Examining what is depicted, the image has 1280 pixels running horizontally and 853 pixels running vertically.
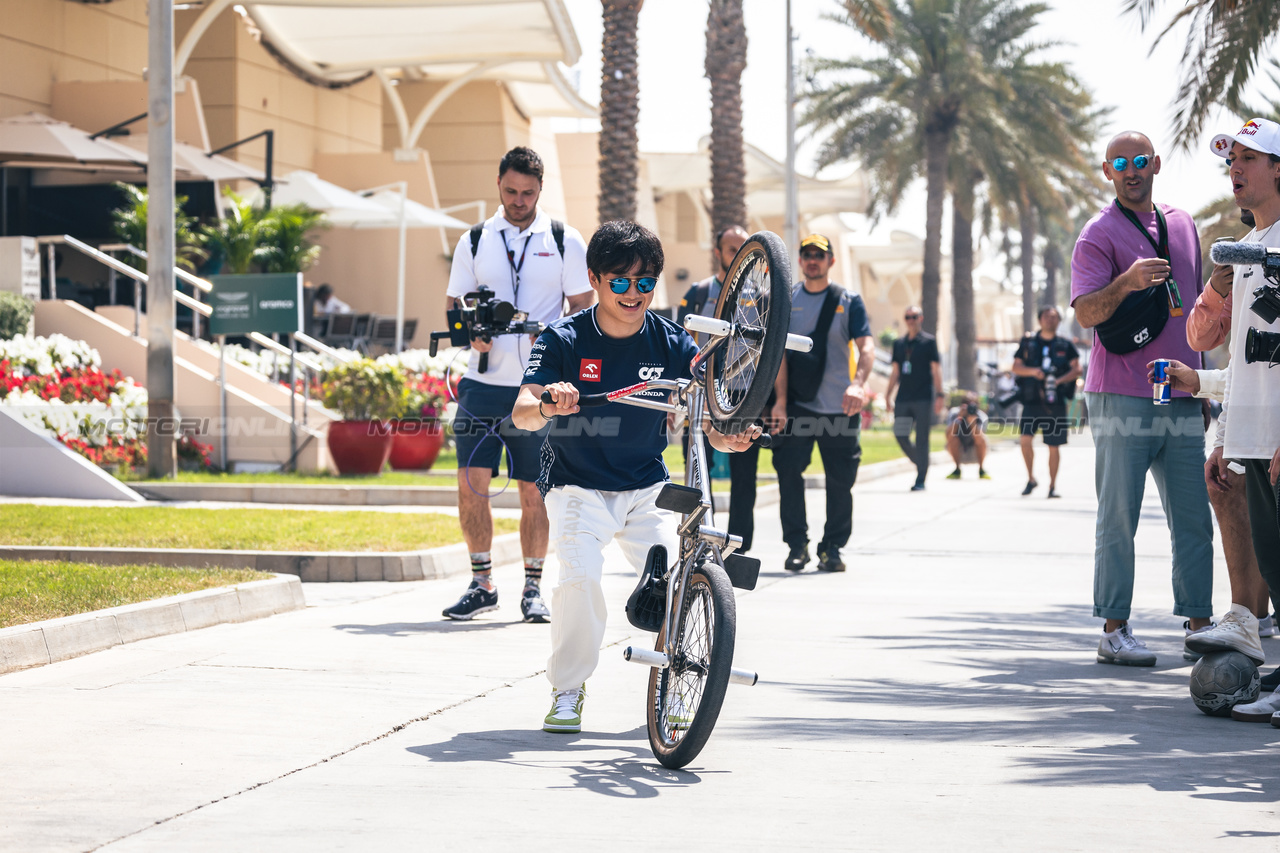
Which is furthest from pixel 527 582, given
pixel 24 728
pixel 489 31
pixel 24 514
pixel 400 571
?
pixel 489 31

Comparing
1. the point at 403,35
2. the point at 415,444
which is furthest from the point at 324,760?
the point at 403,35

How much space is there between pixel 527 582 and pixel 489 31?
2168 centimetres

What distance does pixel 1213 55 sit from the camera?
1522 centimetres

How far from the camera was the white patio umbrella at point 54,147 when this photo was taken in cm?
1992

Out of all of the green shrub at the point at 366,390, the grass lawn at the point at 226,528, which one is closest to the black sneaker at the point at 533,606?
the grass lawn at the point at 226,528

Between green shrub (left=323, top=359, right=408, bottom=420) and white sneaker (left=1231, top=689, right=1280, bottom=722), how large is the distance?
11427 mm

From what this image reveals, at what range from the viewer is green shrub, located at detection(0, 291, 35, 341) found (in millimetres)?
16266

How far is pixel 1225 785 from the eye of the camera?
171 inches

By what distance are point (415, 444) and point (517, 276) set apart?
30.2 ft

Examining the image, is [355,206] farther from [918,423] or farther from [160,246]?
[918,423]

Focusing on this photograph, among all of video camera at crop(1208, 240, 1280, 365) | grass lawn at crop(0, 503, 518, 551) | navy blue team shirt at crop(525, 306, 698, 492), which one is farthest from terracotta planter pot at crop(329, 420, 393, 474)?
video camera at crop(1208, 240, 1280, 365)

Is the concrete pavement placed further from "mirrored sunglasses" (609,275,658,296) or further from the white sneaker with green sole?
"mirrored sunglasses" (609,275,658,296)

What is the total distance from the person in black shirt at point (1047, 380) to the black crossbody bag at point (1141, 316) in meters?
9.91

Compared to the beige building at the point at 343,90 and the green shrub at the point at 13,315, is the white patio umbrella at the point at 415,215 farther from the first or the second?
the green shrub at the point at 13,315
